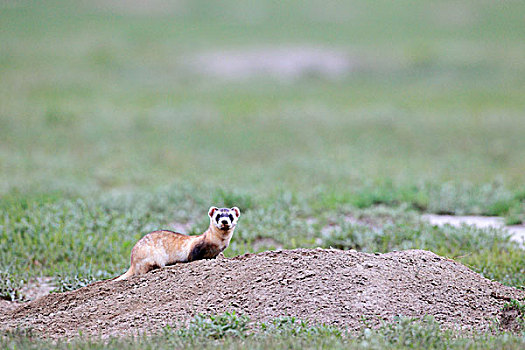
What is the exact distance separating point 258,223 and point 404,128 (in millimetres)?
10445

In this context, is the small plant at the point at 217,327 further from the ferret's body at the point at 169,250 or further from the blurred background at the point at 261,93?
the blurred background at the point at 261,93

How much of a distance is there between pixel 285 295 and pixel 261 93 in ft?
66.3

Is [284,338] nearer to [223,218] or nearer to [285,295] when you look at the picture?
[285,295]

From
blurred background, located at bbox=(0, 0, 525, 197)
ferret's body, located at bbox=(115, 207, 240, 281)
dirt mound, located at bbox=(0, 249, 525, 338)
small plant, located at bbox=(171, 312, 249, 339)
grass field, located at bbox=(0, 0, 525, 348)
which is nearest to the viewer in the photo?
small plant, located at bbox=(171, 312, 249, 339)

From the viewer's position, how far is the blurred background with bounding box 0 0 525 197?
15.4m

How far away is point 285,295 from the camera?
6184 mm

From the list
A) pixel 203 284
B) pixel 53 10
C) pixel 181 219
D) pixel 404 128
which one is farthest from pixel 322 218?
pixel 53 10

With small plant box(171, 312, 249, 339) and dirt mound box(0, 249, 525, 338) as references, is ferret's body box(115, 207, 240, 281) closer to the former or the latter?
dirt mound box(0, 249, 525, 338)

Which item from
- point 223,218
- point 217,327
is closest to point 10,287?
point 223,218

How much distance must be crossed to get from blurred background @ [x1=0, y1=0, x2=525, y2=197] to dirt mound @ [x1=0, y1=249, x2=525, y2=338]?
6060 millimetres

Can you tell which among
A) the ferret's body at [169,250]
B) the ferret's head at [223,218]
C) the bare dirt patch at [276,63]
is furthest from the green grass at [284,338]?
the bare dirt patch at [276,63]

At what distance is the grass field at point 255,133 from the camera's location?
9.40m

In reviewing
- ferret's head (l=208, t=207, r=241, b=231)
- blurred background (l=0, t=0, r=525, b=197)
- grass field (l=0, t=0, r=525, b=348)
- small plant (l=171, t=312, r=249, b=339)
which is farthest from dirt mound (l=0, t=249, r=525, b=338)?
blurred background (l=0, t=0, r=525, b=197)

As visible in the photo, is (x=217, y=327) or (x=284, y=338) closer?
(x=284, y=338)
